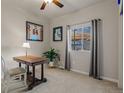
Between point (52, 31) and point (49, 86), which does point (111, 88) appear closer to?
point (49, 86)

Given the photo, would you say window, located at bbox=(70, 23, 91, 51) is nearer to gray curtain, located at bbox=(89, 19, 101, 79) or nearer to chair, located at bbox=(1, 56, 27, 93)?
gray curtain, located at bbox=(89, 19, 101, 79)

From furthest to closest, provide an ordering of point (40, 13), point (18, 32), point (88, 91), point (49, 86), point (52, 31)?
1. point (52, 31)
2. point (40, 13)
3. point (18, 32)
4. point (49, 86)
5. point (88, 91)

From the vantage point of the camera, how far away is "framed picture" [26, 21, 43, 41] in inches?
169

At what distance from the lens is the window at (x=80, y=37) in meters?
3.88

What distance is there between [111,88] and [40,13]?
12.5 ft

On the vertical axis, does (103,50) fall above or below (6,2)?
below

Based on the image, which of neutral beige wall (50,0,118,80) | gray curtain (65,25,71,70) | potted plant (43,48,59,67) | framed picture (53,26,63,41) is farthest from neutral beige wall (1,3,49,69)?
neutral beige wall (50,0,118,80)

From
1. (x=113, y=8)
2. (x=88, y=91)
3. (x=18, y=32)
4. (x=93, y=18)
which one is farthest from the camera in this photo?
(x=18, y=32)

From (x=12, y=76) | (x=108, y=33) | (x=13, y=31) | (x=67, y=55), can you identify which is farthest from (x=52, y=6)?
(x=12, y=76)

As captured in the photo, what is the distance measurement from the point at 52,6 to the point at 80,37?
1581 millimetres

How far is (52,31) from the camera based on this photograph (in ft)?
16.6

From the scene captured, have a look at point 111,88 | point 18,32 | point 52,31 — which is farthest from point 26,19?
point 111,88

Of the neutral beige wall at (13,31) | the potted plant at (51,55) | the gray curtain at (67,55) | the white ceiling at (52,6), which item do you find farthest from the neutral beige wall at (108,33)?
the neutral beige wall at (13,31)

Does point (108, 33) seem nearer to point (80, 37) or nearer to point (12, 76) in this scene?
point (80, 37)
